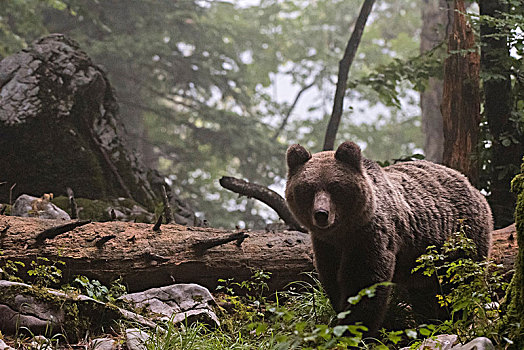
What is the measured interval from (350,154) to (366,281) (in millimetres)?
1081

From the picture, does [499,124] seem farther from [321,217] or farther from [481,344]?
[481,344]

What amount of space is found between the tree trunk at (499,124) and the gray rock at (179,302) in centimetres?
467

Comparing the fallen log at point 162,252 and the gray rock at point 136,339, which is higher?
the fallen log at point 162,252

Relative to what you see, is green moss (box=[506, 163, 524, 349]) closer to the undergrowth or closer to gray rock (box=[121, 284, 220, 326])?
the undergrowth

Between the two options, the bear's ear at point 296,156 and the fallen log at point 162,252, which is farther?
the fallen log at point 162,252

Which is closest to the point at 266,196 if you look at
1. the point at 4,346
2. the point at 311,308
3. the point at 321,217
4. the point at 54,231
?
the point at 311,308

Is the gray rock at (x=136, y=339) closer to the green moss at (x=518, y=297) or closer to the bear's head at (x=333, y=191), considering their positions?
the bear's head at (x=333, y=191)

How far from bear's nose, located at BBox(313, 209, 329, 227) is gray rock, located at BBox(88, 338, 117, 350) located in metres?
1.91

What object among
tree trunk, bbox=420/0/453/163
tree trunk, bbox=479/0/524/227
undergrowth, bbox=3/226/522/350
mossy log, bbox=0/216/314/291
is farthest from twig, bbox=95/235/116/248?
tree trunk, bbox=420/0/453/163

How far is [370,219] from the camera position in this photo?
4320 mm

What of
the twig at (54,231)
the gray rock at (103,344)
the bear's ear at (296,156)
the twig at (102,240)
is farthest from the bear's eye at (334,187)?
the twig at (54,231)

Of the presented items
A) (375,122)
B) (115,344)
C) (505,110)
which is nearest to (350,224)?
(115,344)

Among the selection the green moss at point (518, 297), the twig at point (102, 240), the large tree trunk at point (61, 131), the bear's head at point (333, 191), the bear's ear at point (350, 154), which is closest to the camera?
the green moss at point (518, 297)

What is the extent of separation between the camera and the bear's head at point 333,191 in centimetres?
417
